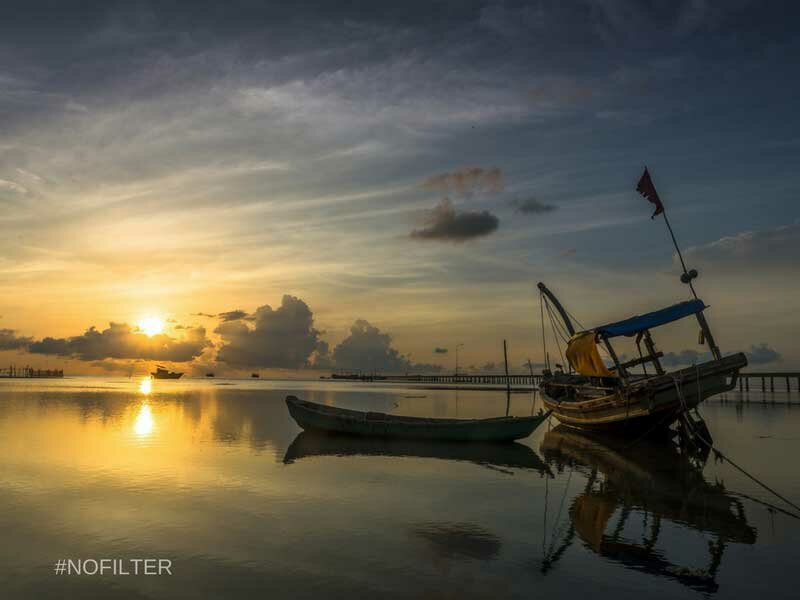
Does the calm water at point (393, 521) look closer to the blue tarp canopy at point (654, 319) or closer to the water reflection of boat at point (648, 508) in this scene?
the water reflection of boat at point (648, 508)

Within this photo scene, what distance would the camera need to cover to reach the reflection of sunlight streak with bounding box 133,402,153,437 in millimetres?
31969

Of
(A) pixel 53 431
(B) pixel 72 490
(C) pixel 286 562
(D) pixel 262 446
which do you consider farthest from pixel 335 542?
(A) pixel 53 431

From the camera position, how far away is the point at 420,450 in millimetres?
26188

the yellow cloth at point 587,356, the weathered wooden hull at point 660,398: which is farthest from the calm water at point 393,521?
the yellow cloth at point 587,356

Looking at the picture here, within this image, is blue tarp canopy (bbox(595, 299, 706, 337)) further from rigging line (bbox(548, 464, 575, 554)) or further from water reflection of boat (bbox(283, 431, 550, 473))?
rigging line (bbox(548, 464, 575, 554))

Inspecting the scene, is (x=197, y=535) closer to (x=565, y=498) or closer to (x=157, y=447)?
(x=565, y=498)

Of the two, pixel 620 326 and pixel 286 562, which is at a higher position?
pixel 620 326

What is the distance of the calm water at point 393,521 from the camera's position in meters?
10.2

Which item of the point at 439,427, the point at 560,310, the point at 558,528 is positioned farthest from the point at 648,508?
the point at 560,310

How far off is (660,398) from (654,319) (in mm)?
4219

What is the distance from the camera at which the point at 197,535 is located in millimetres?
12805

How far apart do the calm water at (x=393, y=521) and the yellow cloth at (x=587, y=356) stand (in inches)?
176

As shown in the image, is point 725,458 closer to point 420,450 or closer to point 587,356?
point 587,356

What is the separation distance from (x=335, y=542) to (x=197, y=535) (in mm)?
3117
